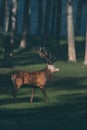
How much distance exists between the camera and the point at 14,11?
160 feet

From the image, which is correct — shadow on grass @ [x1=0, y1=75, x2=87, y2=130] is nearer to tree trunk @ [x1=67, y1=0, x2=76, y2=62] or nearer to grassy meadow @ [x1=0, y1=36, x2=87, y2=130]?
grassy meadow @ [x1=0, y1=36, x2=87, y2=130]

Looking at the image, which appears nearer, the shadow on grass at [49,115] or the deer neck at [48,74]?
the shadow on grass at [49,115]

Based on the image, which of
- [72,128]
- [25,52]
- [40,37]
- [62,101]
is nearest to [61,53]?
[25,52]

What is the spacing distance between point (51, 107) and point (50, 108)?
0.33m

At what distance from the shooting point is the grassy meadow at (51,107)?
23.8 m

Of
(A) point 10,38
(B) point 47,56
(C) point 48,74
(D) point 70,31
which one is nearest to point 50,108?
(C) point 48,74

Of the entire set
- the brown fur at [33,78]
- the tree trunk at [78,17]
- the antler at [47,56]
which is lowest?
the tree trunk at [78,17]

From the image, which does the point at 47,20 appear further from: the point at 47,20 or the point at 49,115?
the point at 49,115

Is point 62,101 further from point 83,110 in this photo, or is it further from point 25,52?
point 25,52

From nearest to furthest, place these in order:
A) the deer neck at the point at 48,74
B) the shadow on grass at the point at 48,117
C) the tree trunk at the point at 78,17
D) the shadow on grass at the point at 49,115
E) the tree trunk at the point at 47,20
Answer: the shadow on grass at the point at 48,117
the shadow on grass at the point at 49,115
the deer neck at the point at 48,74
the tree trunk at the point at 47,20
the tree trunk at the point at 78,17

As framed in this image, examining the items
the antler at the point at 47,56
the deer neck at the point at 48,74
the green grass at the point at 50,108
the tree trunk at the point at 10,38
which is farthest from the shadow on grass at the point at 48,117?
the tree trunk at the point at 10,38

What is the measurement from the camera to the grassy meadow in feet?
78.1

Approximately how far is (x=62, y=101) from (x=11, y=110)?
13.7 ft

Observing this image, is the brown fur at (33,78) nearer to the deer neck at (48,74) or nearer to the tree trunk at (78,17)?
the deer neck at (48,74)
